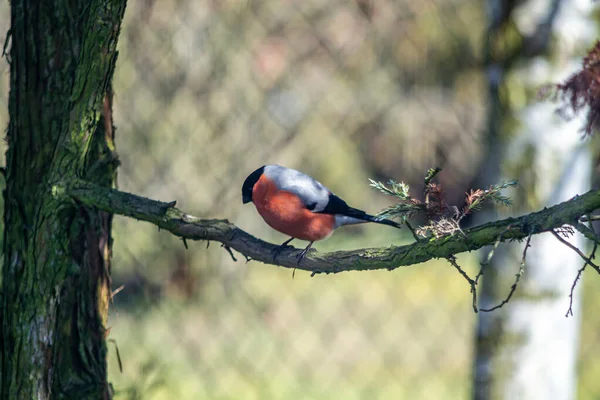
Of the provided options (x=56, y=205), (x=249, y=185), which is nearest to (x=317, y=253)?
(x=56, y=205)

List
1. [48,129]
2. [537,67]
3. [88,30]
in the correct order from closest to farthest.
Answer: [88,30]
[48,129]
[537,67]

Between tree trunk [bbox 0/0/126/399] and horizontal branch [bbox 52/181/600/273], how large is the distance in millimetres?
78

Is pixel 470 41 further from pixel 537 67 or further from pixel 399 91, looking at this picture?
pixel 537 67

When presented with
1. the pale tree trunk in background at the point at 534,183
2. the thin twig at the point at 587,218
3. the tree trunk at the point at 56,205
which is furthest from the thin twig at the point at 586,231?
the pale tree trunk in background at the point at 534,183

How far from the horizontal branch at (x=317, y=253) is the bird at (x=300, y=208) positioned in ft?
2.83

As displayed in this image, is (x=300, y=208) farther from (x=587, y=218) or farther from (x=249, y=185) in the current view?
(x=587, y=218)

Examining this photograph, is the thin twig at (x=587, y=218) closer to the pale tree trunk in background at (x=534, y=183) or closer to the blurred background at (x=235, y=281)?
the pale tree trunk in background at (x=534, y=183)

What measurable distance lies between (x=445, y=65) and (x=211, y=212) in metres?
2.68

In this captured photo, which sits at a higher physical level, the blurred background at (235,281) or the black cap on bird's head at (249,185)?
the blurred background at (235,281)

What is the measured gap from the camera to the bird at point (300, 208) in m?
2.50

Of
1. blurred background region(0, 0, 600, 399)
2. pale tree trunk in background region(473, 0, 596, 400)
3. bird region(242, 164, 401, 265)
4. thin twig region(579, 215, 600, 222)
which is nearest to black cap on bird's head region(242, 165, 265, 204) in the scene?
bird region(242, 164, 401, 265)

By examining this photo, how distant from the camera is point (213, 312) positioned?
4203 millimetres

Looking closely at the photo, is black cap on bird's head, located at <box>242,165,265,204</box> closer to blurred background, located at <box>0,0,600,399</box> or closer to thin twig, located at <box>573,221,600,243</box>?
blurred background, located at <box>0,0,600,399</box>

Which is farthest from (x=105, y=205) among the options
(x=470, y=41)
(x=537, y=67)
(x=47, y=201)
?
(x=470, y=41)
